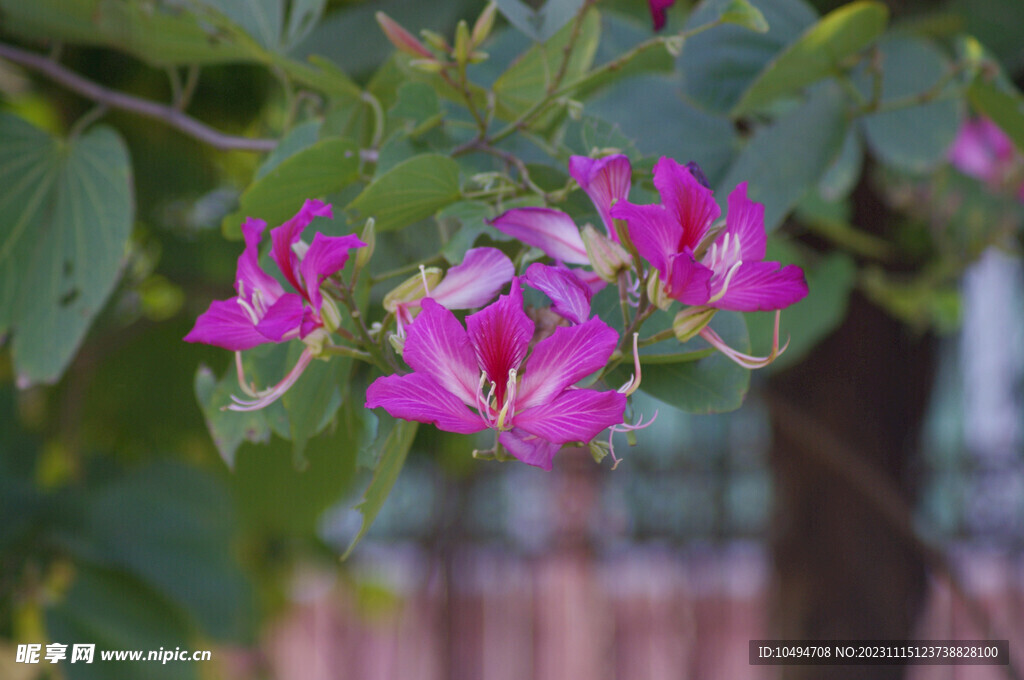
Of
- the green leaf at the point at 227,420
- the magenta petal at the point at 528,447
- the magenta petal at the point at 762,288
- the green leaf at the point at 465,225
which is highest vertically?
the magenta petal at the point at 762,288

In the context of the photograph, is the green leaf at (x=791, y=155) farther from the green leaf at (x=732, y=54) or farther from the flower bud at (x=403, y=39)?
the flower bud at (x=403, y=39)

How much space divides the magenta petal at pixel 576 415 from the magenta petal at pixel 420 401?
22 millimetres

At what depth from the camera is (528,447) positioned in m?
0.30

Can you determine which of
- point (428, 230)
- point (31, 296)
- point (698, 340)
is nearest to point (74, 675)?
point (31, 296)

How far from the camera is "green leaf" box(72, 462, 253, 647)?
864 millimetres

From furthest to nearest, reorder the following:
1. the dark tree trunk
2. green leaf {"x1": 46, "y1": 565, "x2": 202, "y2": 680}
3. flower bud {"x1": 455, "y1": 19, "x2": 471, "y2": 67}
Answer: the dark tree trunk < green leaf {"x1": 46, "y1": 565, "x2": 202, "y2": 680} < flower bud {"x1": 455, "y1": 19, "x2": 471, "y2": 67}

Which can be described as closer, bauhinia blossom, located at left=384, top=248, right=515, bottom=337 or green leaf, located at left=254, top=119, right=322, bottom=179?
bauhinia blossom, located at left=384, top=248, right=515, bottom=337

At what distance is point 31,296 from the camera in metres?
0.56

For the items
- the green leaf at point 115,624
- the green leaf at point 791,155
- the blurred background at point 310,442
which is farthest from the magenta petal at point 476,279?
the green leaf at point 115,624

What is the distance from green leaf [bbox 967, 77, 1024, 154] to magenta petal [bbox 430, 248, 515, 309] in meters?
0.42

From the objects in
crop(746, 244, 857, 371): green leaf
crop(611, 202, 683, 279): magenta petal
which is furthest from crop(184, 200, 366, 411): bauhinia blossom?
crop(746, 244, 857, 371): green leaf

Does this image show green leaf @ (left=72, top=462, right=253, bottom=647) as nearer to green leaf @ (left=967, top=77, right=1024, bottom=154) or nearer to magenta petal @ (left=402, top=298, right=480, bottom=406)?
magenta petal @ (left=402, top=298, right=480, bottom=406)

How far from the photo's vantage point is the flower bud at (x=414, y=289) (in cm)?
34

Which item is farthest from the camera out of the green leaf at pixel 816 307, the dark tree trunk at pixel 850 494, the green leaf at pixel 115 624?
the dark tree trunk at pixel 850 494
